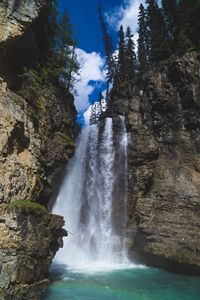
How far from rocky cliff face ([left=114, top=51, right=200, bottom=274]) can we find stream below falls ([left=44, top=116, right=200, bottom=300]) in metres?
1.06

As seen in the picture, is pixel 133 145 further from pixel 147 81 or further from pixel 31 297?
pixel 31 297

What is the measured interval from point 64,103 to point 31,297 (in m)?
15.4

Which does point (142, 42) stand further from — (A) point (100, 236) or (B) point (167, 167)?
(A) point (100, 236)

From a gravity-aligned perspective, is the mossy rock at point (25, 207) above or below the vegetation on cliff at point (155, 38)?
below

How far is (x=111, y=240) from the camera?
29.0 m

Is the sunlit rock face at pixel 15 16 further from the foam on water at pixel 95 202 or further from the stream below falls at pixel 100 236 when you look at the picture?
the foam on water at pixel 95 202

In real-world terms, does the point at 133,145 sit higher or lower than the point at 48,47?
lower

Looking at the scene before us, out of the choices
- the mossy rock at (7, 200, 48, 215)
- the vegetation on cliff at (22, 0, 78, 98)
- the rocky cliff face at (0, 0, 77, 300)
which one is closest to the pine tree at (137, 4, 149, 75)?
the vegetation on cliff at (22, 0, 78, 98)

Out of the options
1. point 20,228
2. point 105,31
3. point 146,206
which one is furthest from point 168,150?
point 105,31

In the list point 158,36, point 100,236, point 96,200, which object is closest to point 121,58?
point 158,36

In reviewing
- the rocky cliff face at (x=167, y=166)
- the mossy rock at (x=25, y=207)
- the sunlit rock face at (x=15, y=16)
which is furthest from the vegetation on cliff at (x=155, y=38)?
the mossy rock at (x=25, y=207)

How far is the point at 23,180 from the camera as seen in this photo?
1756cm

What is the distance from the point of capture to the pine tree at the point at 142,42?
5212 cm

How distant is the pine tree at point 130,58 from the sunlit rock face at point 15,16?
100ft
